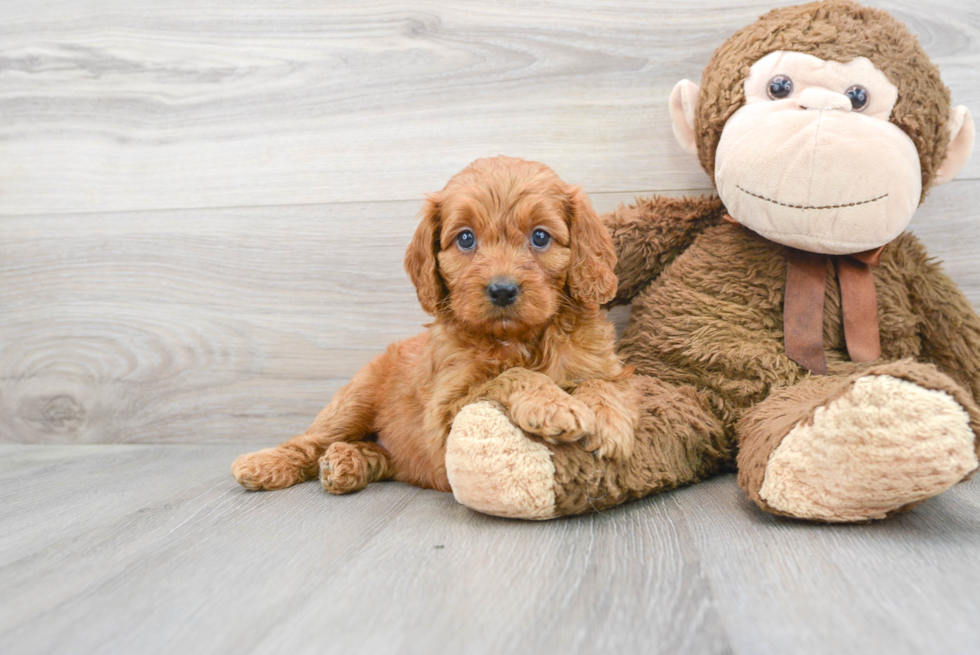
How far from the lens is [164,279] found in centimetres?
227

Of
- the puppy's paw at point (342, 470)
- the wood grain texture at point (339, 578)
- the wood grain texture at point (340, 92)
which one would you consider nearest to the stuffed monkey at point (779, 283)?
the wood grain texture at point (339, 578)

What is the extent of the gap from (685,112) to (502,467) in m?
1.09

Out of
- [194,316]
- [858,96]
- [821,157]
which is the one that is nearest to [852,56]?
[858,96]

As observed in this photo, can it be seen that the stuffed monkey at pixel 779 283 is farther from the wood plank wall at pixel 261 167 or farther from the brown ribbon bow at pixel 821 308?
the wood plank wall at pixel 261 167

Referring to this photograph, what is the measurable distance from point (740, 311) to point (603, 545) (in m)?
0.74

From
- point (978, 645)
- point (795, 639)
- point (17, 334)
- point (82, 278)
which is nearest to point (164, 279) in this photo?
point (82, 278)

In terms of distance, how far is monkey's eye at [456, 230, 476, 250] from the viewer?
1460mm

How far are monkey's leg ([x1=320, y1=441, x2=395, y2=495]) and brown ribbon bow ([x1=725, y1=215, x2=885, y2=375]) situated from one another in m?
1.05

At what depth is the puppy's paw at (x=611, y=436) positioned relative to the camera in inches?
51.8

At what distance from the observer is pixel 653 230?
5.98 feet

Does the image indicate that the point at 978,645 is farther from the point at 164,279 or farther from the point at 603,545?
the point at 164,279

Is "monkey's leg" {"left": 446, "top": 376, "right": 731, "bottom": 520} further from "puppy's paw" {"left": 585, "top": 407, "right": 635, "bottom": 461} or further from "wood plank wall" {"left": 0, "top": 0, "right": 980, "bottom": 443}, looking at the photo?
"wood plank wall" {"left": 0, "top": 0, "right": 980, "bottom": 443}

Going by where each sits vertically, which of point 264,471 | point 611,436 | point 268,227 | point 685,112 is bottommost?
point 264,471

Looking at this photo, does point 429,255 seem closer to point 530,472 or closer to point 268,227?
point 530,472
